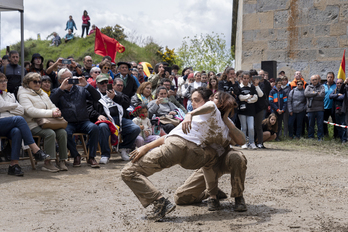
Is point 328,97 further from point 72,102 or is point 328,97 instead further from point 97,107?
point 72,102

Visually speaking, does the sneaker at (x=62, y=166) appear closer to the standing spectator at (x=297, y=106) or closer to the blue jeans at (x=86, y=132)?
the blue jeans at (x=86, y=132)

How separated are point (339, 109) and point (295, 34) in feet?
12.9

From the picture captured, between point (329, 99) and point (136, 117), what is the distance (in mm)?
6250

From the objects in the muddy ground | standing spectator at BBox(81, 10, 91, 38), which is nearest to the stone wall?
the muddy ground

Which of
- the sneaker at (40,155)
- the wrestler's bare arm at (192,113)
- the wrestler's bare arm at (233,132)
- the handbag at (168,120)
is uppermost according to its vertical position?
the wrestler's bare arm at (192,113)

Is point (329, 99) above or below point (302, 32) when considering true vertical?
below

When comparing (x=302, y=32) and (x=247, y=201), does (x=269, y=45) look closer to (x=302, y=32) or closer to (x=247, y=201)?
(x=302, y=32)

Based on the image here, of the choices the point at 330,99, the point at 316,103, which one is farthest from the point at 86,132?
the point at 330,99

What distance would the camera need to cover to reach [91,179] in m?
6.03

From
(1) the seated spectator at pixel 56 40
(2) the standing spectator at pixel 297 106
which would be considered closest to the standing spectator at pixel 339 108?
(2) the standing spectator at pixel 297 106

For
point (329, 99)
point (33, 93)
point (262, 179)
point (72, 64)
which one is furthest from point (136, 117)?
point (329, 99)

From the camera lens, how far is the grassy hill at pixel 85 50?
27438 mm

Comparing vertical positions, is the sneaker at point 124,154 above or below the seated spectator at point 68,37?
below

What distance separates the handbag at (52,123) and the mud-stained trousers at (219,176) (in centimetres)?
294
